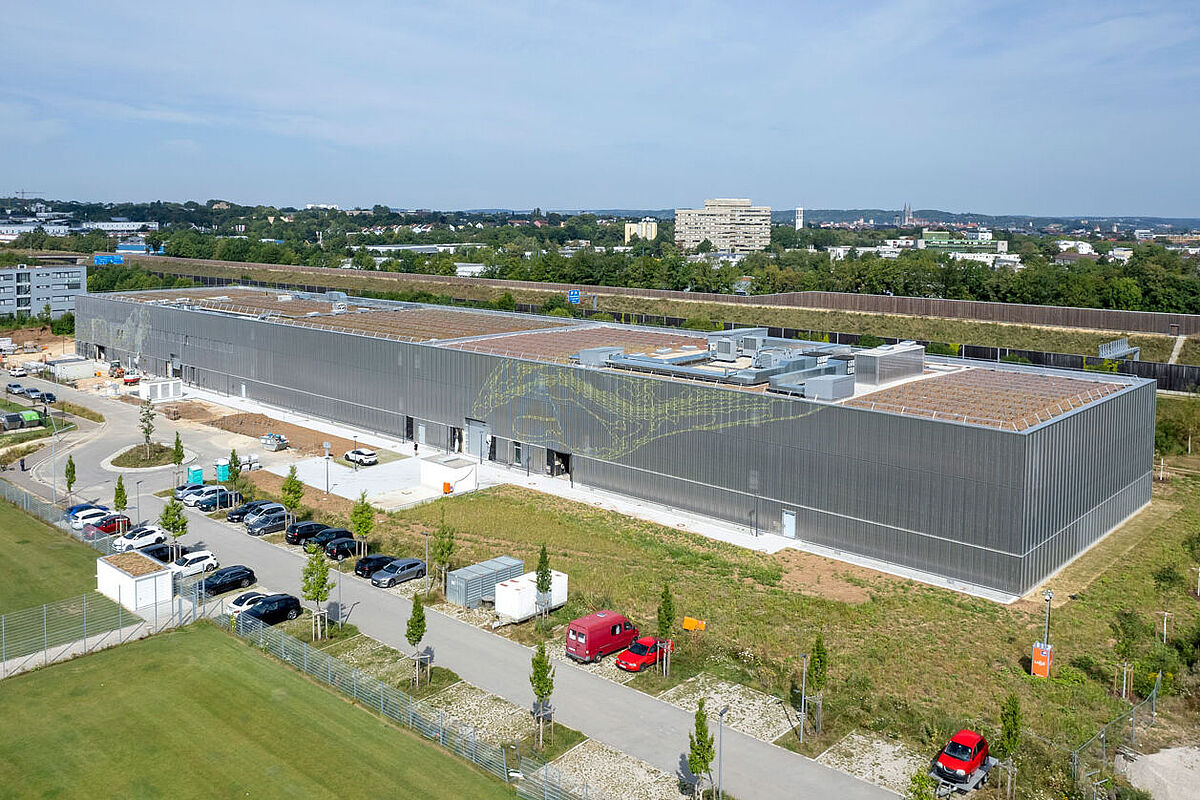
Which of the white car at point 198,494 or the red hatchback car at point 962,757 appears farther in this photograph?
the white car at point 198,494

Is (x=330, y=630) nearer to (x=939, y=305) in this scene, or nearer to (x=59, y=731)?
(x=59, y=731)

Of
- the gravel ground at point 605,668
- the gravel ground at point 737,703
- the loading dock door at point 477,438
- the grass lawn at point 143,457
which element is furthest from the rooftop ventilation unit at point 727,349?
the grass lawn at point 143,457

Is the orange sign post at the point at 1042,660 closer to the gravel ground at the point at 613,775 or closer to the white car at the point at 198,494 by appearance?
the gravel ground at the point at 613,775

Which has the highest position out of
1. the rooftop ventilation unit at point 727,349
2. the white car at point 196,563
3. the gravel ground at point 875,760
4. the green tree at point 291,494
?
the rooftop ventilation unit at point 727,349

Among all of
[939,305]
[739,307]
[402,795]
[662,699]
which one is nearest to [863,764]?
[662,699]

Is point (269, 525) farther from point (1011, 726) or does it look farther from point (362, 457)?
point (1011, 726)

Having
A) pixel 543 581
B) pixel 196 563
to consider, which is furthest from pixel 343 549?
pixel 543 581

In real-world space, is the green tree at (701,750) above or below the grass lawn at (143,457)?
below
